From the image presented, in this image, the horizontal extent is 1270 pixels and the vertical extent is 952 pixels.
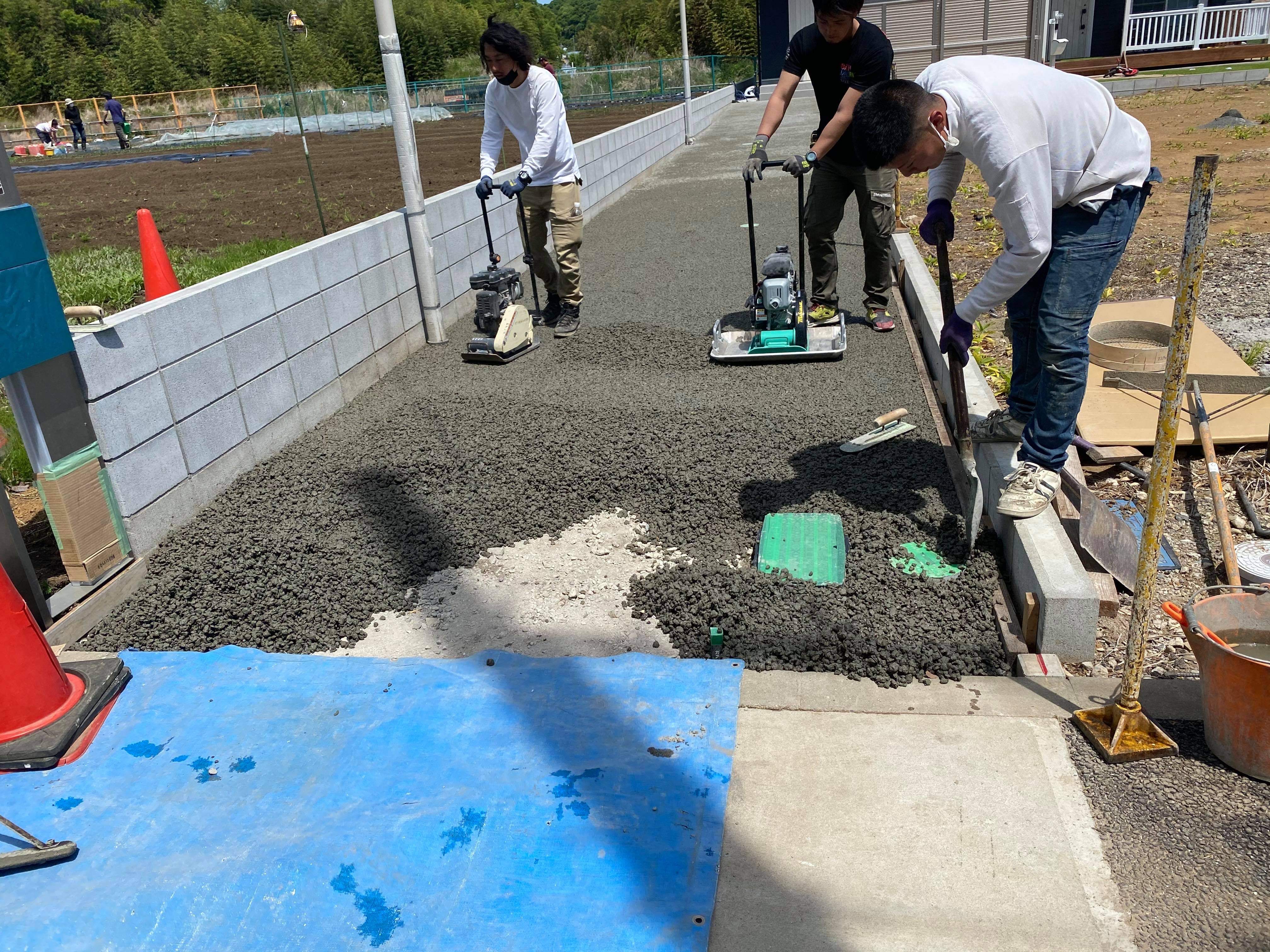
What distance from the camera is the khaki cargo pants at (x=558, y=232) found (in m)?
5.89

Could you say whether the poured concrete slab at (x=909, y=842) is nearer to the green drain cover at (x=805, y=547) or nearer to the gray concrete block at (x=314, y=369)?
the green drain cover at (x=805, y=547)

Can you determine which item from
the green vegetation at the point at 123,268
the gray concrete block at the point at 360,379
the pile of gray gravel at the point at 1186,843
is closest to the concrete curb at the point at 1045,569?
the pile of gray gravel at the point at 1186,843

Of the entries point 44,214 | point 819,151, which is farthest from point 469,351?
point 44,214

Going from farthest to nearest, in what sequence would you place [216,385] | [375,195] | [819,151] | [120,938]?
[375,195] → [819,151] → [216,385] → [120,938]

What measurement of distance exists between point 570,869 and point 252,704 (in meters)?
1.21

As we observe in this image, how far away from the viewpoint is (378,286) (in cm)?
547

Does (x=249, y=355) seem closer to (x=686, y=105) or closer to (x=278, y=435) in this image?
(x=278, y=435)

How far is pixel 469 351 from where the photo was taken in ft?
18.6

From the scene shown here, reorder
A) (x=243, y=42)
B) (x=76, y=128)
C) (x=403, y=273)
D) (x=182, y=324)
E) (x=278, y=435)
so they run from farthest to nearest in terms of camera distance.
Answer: (x=243, y=42) < (x=76, y=128) < (x=403, y=273) < (x=278, y=435) < (x=182, y=324)

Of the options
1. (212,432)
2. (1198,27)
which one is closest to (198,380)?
(212,432)

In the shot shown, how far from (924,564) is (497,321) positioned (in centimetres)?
342

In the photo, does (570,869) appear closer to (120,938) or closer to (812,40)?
(120,938)

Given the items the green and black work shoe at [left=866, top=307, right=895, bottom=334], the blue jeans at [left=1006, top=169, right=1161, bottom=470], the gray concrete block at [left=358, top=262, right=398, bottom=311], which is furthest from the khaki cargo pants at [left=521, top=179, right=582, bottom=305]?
the blue jeans at [left=1006, top=169, right=1161, bottom=470]

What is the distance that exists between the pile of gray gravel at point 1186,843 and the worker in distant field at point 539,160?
180 inches
